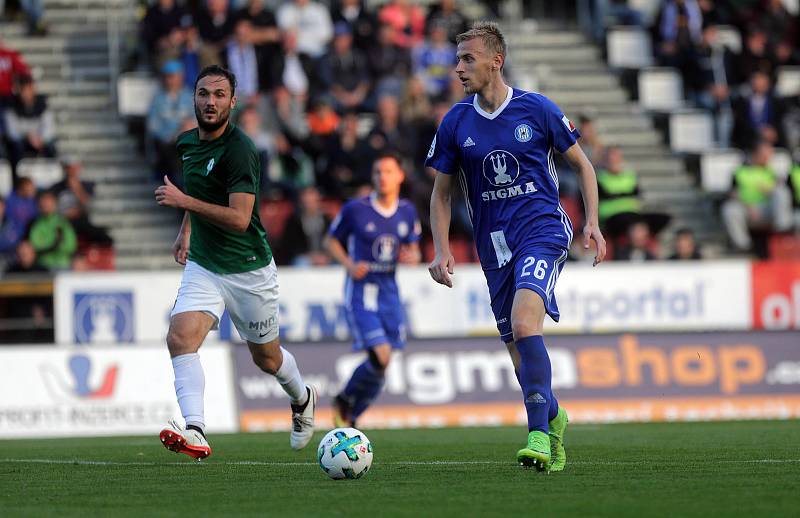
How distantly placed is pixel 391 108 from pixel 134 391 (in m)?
6.13

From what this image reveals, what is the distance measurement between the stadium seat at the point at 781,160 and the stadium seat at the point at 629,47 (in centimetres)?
311

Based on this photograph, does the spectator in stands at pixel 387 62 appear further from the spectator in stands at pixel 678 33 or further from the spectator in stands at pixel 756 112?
the spectator in stands at pixel 756 112

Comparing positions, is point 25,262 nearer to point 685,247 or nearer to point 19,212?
point 19,212

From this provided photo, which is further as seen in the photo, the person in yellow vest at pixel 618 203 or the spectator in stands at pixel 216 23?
the spectator in stands at pixel 216 23

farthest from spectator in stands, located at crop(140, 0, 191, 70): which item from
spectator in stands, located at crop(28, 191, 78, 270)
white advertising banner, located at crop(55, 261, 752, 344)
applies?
white advertising banner, located at crop(55, 261, 752, 344)

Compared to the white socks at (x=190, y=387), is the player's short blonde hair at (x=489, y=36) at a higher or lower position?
higher

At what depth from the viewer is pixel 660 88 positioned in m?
25.7

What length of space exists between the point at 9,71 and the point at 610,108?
32.6 ft

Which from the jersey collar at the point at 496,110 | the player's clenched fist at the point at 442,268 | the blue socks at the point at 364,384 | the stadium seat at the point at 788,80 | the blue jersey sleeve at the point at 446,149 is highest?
the stadium seat at the point at 788,80

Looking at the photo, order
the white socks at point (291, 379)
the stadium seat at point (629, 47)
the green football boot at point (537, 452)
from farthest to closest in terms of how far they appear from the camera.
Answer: the stadium seat at point (629, 47) → the white socks at point (291, 379) → the green football boot at point (537, 452)

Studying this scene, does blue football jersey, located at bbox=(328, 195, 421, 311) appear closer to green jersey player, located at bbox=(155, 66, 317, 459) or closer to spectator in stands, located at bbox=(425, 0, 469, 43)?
green jersey player, located at bbox=(155, 66, 317, 459)

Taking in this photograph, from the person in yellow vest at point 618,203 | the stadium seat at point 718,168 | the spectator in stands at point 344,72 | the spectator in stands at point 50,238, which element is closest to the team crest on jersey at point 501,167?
the spectator in stands at point 50,238

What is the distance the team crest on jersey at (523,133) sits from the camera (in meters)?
9.34

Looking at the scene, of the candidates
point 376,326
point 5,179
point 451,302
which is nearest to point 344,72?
point 451,302
